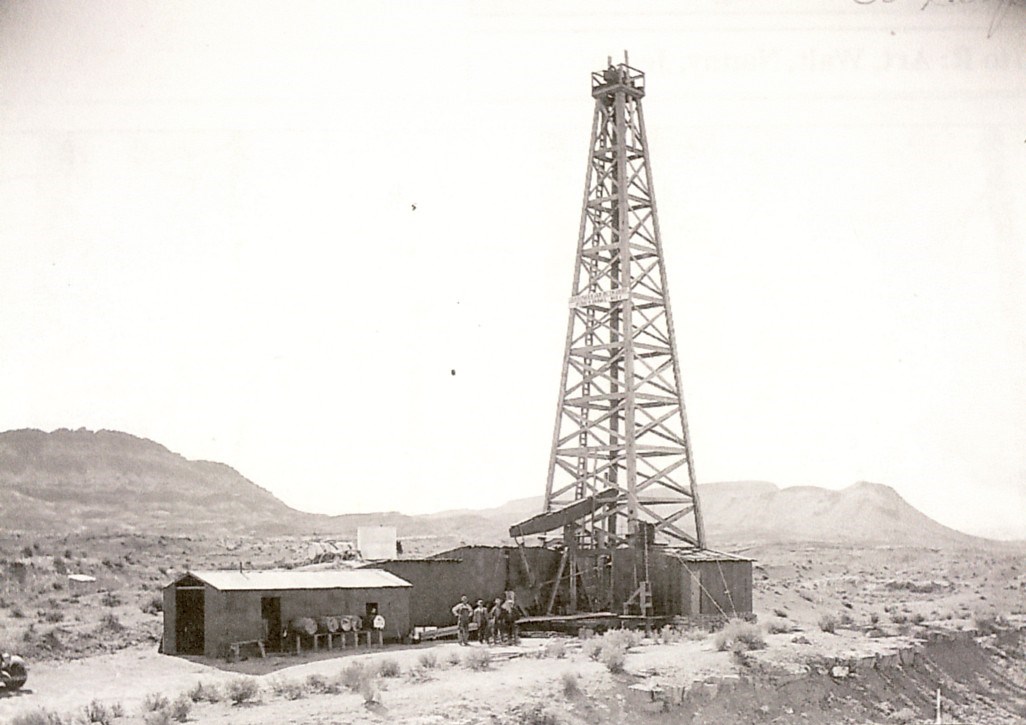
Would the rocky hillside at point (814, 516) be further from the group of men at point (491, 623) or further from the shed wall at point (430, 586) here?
the group of men at point (491, 623)

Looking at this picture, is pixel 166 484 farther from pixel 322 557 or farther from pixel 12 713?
pixel 12 713

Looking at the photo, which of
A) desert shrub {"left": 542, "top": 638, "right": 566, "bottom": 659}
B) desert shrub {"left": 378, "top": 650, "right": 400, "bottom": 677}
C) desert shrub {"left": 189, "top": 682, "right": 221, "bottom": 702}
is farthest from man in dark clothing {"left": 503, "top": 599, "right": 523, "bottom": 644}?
desert shrub {"left": 189, "top": 682, "right": 221, "bottom": 702}

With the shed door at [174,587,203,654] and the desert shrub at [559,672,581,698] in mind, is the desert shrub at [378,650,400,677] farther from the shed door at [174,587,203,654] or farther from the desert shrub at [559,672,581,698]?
the shed door at [174,587,203,654]

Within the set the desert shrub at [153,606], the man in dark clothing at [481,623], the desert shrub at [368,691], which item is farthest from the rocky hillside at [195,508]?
the desert shrub at [368,691]

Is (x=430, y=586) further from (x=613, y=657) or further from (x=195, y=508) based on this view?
(x=195, y=508)

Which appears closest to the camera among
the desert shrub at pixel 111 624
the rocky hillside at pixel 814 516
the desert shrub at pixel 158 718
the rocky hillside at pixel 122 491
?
the desert shrub at pixel 158 718

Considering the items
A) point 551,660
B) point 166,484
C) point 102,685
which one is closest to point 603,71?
point 551,660
